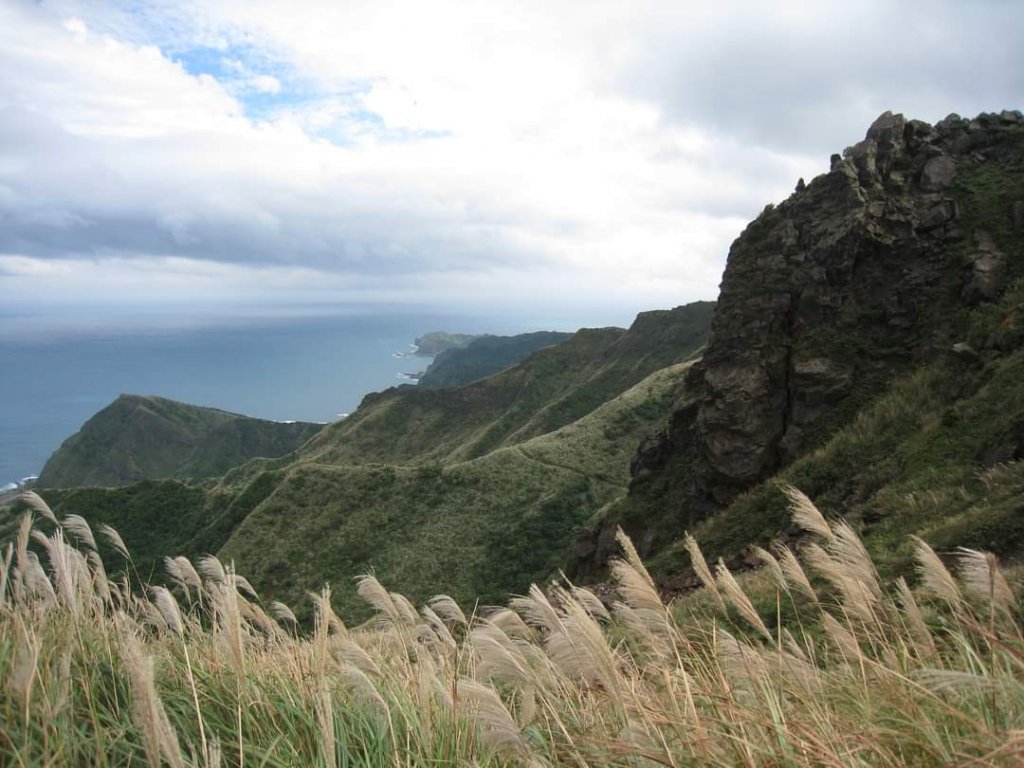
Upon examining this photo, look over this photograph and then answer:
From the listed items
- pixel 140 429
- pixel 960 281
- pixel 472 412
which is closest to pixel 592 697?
pixel 960 281

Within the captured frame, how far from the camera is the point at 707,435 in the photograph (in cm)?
2089

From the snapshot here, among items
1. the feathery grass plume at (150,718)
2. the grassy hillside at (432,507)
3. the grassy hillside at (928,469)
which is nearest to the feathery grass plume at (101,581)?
the feathery grass plume at (150,718)

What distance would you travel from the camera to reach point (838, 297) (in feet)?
68.7

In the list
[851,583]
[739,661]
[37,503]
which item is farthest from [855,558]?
[37,503]

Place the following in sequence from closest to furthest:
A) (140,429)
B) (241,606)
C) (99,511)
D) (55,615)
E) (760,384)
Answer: (55,615) < (241,606) < (760,384) < (99,511) < (140,429)

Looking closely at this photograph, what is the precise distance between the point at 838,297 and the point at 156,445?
15830 centimetres

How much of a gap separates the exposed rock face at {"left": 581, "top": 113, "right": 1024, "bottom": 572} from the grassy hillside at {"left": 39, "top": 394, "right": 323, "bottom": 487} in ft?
445

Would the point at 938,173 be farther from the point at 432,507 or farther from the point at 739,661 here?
the point at 432,507

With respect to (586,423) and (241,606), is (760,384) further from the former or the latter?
(586,423)

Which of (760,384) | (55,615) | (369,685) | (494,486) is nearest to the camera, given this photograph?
(369,685)

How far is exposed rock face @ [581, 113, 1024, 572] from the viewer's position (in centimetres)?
Result: 1956

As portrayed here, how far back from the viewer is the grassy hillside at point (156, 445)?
139 m

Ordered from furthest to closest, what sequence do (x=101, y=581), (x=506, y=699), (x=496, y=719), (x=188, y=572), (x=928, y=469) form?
(x=928, y=469)
(x=188, y=572)
(x=101, y=581)
(x=506, y=699)
(x=496, y=719)

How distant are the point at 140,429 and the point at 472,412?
98.2m
